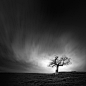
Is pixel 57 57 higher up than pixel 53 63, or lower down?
higher up

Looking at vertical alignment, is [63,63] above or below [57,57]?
below

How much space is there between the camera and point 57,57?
56250 millimetres

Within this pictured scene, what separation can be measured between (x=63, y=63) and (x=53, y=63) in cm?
719

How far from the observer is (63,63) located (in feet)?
182

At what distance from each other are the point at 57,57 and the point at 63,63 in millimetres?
5947

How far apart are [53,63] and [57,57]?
17.1ft

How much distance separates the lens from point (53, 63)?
55.5m
